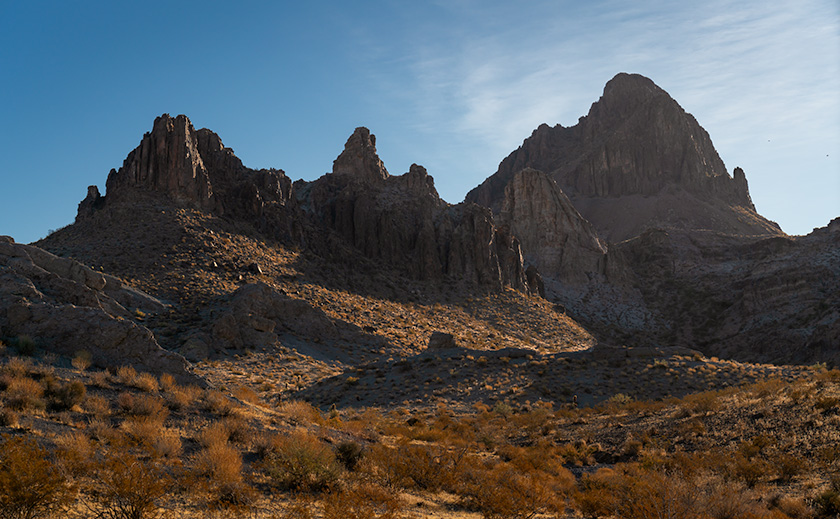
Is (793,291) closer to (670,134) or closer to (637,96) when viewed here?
(670,134)

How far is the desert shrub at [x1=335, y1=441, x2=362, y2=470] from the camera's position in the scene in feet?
43.3

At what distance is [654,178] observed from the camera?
534ft

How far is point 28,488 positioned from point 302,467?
485 centimetres

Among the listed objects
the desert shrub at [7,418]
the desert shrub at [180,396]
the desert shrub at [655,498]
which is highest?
the desert shrub at [7,418]

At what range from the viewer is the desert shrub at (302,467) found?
11.0 metres

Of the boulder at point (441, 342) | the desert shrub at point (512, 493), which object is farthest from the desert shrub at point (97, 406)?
the boulder at point (441, 342)

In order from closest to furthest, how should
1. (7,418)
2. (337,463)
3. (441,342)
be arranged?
(7,418)
(337,463)
(441,342)

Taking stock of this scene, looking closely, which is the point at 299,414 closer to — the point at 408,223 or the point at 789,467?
the point at 789,467

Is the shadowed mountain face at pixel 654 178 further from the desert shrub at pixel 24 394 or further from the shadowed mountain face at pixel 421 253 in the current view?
the desert shrub at pixel 24 394

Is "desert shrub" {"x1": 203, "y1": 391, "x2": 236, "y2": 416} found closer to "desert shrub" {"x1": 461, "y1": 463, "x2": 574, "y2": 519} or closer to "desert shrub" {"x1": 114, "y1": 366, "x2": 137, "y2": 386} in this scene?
"desert shrub" {"x1": 114, "y1": 366, "x2": 137, "y2": 386}

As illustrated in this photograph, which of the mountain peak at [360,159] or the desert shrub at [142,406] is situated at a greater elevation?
the mountain peak at [360,159]

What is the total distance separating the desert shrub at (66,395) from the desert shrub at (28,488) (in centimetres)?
433

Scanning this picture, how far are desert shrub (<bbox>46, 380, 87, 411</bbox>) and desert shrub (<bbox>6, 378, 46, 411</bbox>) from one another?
25cm

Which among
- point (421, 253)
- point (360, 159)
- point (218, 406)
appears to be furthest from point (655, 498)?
point (360, 159)
